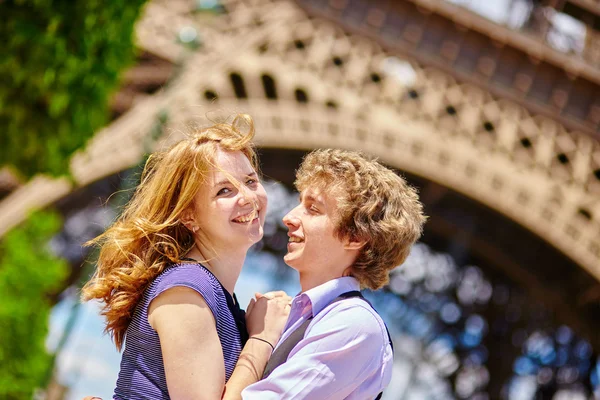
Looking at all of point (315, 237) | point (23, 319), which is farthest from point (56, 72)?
point (23, 319)

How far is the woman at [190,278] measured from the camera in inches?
89.4

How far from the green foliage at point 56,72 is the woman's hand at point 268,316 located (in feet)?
16.6

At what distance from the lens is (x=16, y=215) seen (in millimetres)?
11672

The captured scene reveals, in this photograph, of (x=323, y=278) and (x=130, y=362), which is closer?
(x=130, y=362)

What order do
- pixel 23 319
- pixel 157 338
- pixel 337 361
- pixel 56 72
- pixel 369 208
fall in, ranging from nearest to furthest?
pixel 337 361 < pixel 157 338 < pixel 369 208 < pixel 56 72 < pixel 23 319

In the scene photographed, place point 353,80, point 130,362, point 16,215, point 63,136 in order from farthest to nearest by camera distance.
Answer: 1. point 353,80
2. point 16,215
3. point 63,136
4. point 130,362

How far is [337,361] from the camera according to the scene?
221 centimetres

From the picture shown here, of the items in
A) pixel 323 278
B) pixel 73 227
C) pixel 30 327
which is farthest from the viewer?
pixel 73 227

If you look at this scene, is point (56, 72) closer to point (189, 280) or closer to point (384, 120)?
point (189, 280)

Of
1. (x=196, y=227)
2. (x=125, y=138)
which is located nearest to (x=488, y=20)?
(x=125, y=138)

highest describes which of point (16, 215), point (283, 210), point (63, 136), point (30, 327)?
point (63, 136)

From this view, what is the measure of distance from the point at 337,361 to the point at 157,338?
0.48 m

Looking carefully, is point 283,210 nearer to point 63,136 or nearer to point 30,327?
point 30,327

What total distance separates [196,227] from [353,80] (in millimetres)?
11661
